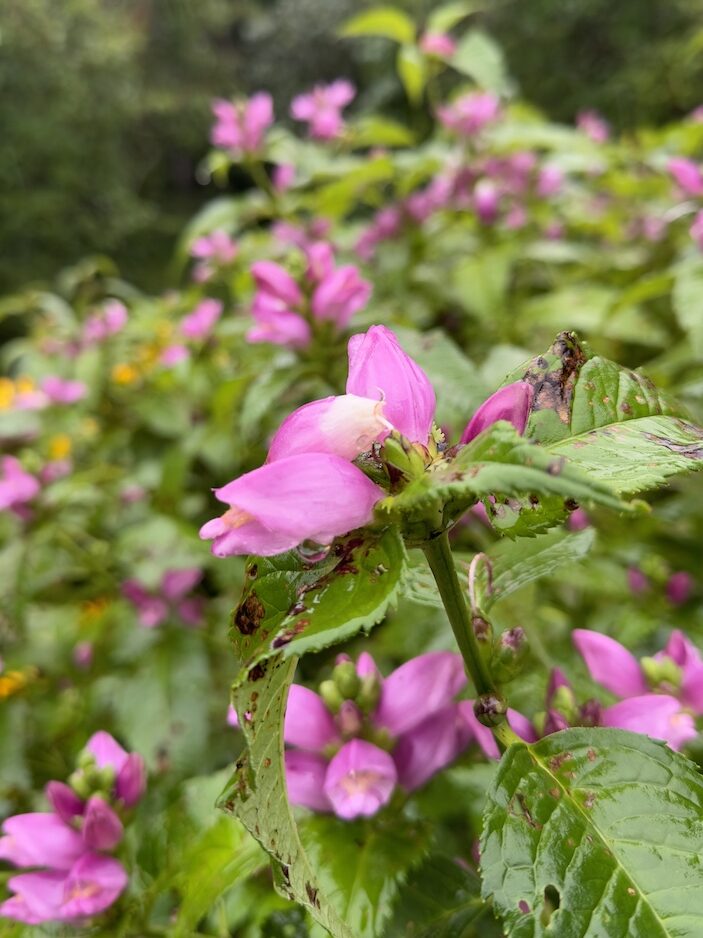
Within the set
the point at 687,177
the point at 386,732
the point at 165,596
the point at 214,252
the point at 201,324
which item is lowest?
the point at 386,732

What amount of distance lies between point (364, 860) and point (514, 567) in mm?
214

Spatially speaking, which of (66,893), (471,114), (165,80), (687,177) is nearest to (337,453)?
(66,893)

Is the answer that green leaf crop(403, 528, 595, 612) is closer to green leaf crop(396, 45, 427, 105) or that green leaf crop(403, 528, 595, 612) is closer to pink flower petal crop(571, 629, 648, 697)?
pink flower petal crop(571, 629, 648, 697)

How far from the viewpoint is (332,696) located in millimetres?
554

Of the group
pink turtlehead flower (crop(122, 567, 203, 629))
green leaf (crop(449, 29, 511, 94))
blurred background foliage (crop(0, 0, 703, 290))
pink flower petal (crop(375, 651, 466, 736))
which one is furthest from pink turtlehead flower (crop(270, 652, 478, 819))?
blurred background foliage (crop(0, 0, 703, 290))

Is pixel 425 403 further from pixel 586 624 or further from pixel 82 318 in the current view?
pixel 82 318

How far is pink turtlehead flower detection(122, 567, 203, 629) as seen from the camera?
52.8 inches

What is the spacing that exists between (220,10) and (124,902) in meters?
11.8

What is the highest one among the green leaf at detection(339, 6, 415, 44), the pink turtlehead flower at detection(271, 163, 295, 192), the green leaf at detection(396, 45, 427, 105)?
the green leaf at detection(339, 6, 415, 44)

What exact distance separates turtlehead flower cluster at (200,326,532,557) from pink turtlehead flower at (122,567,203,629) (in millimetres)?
996

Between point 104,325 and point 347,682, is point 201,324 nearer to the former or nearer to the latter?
point 104,325

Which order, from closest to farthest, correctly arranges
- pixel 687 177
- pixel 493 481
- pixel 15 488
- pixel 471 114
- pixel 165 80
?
pixel 493 481
pixel 687 177
pixel 15 488
pixel 471 114
pixel 165 80

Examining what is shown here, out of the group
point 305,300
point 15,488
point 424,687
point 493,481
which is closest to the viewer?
point 493,481

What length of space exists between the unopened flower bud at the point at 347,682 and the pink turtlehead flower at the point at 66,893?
0.77 ft
